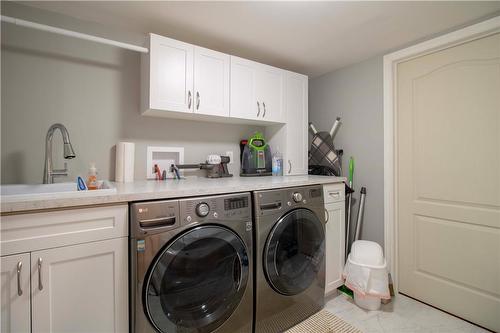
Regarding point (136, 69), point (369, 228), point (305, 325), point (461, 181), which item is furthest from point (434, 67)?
point (136, 69)

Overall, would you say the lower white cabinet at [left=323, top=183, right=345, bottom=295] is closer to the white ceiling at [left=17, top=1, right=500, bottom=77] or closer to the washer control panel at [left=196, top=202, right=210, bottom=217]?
the washer control panel at [left=196, top=202, right=210, bottom=217]

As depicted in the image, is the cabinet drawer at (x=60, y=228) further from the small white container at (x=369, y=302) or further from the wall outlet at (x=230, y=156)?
the small white container at (x=369, y=302)

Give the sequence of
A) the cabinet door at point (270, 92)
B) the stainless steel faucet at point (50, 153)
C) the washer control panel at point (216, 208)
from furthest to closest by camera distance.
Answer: the cabinet door at point (270, 92) → the stainless steel faucet at point (50, 153) → the washer control panel at point (216, 208)

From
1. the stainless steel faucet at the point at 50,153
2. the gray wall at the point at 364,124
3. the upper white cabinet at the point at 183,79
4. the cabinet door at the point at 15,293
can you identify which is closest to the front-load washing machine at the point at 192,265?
the cabinet door at the point at 15,293

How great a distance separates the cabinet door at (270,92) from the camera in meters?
2.06

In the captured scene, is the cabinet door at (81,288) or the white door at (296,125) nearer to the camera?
the cabinet door at (81,288)

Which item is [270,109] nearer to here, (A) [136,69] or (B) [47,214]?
(A) [136,69]

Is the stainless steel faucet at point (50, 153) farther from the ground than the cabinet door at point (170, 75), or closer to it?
closer to it

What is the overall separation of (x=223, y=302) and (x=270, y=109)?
1606mm

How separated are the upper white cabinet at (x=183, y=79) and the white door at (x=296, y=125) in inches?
28.3

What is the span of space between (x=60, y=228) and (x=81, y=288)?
0.97ft

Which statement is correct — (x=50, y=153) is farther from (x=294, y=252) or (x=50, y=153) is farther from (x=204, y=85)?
(x=294, y=252)

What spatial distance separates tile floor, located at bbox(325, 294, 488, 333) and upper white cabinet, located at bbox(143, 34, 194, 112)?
2.02 meters

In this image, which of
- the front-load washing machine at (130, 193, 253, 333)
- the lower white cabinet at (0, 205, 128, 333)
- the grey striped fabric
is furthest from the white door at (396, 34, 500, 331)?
the lower white cabinet at (0, 205, 128, 333)
